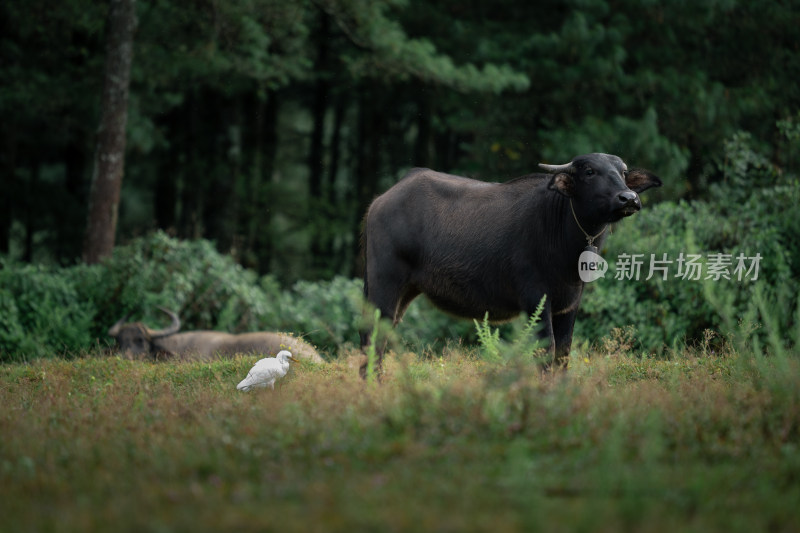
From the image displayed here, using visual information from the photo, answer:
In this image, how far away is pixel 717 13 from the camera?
19.9 metres

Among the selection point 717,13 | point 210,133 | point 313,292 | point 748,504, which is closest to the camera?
point 748,504

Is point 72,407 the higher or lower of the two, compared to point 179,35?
lower

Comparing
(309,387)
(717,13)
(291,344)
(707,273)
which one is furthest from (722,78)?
(309,387)

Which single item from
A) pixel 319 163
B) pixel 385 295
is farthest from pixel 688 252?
pixel 319 163

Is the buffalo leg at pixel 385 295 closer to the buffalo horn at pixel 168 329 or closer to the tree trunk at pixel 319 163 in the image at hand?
the buffalo horn at pixel 168 329

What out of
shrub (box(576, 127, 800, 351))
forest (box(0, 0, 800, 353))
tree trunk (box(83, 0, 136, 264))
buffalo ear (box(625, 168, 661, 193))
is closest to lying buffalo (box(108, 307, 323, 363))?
forest (box(0, 0, 800, 353))

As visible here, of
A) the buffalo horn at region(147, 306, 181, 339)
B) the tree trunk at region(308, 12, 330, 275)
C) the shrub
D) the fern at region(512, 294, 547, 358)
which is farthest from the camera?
the tree trunk at region(308, 12, 330, 275)

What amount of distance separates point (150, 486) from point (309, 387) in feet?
9.04

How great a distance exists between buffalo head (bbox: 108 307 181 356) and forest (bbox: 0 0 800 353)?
0.40 m

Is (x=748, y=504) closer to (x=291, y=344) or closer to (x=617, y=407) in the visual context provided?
(x=617, y=407)

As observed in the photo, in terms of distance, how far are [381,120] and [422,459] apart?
1005 inches

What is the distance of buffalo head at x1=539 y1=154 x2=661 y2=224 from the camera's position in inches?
263

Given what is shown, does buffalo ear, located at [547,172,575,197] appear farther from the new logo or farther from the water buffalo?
the new logo

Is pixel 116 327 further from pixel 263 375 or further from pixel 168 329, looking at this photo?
pixel 263 375
